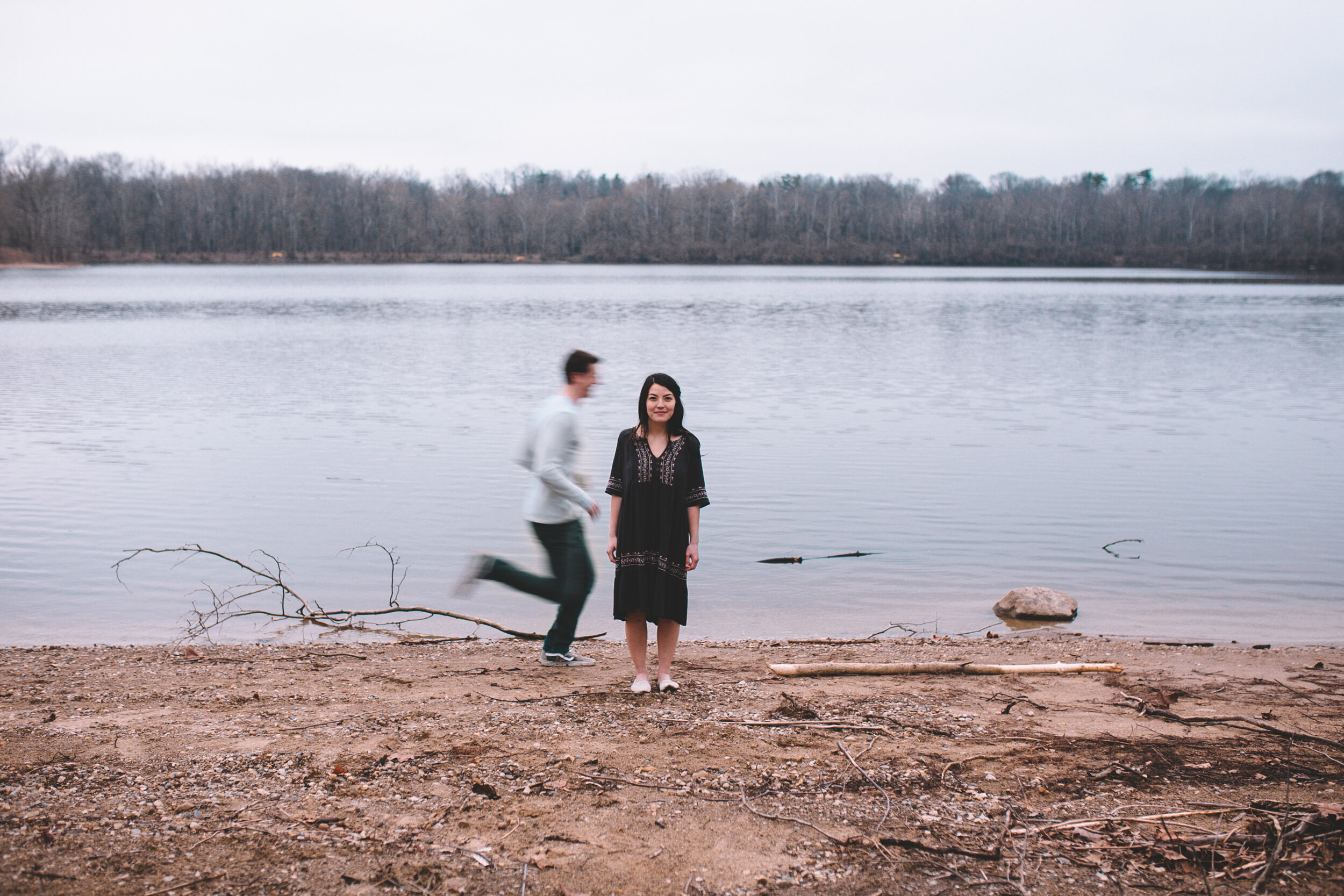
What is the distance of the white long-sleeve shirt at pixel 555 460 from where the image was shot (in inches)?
226

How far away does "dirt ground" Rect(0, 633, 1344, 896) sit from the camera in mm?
3541

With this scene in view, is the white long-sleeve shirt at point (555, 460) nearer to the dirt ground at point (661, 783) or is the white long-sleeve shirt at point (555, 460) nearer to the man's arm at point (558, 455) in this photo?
the man's arm at point (558, 455)

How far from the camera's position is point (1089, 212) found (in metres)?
147

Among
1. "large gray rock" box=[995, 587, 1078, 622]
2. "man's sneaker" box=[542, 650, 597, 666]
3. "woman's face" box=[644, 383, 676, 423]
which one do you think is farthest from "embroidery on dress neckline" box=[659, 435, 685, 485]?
"large gray rock" box=[995, 587, 1078, 622]

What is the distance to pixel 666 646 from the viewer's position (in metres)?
5.65

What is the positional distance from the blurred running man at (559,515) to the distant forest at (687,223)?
131m

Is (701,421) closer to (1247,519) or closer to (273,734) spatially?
(1247,519)

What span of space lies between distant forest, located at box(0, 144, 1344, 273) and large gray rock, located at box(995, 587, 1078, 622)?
127 m

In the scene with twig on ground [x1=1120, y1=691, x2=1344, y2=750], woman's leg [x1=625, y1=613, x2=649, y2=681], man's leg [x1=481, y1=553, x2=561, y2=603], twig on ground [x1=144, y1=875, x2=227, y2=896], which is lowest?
twig on ground [x1=1120, y1=691, x2=1344, y2=750]

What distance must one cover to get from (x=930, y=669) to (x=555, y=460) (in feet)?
8.33

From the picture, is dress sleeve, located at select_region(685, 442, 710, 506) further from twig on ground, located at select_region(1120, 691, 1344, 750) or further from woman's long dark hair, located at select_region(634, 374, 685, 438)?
twig on ground, located at select_region(1120, 691, 1344, 750)

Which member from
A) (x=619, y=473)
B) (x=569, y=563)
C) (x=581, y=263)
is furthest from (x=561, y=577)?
(x=581, y=263)

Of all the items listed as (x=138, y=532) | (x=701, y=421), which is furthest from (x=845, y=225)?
(x=138, y=532)

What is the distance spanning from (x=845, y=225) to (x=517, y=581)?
145m
